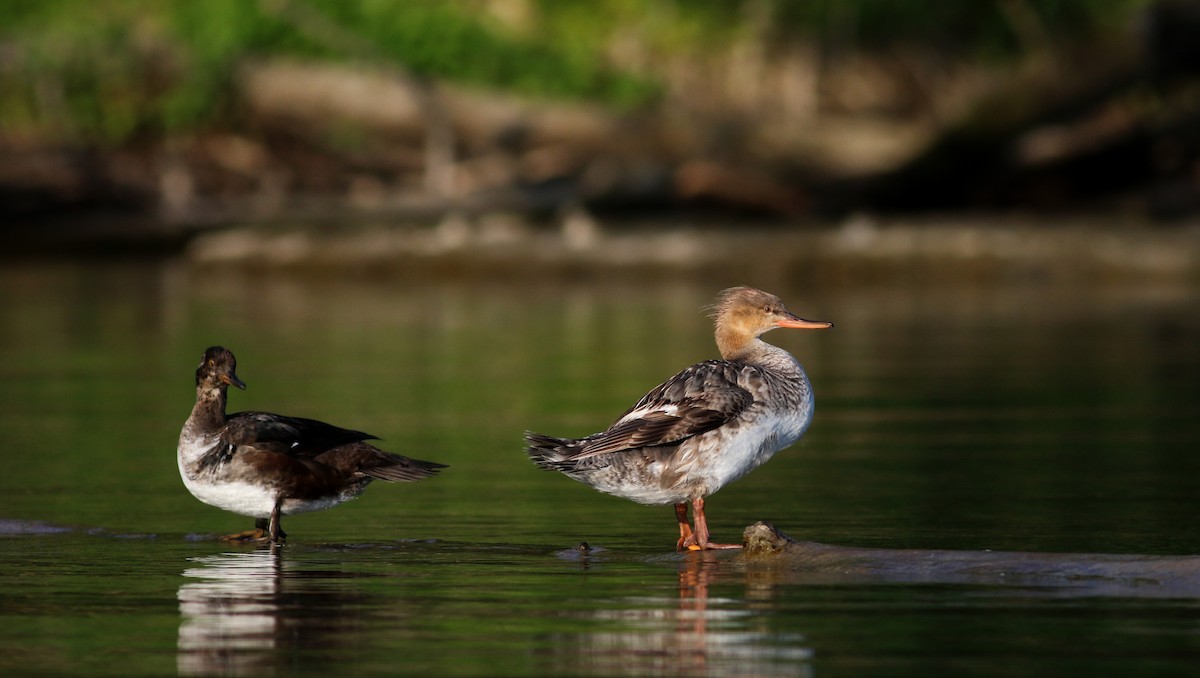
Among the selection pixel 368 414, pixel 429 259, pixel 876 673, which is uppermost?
pixel 429 259

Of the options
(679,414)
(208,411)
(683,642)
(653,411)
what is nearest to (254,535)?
(208,411)

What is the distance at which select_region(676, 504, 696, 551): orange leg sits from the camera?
9.81 meters

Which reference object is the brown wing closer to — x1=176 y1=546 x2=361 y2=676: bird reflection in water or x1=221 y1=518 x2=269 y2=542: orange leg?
x1=176 y1=546 x2=361 y2=676: bird reflection in water

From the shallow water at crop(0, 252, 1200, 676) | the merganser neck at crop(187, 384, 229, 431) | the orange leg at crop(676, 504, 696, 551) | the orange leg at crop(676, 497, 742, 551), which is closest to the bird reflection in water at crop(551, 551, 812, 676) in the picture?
the shallow water at crop(0, 252, 1200, 676)

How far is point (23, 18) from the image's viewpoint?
42.5 m

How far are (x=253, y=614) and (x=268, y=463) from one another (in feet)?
6.90


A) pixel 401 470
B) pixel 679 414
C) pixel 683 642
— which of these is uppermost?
pixel 679 414

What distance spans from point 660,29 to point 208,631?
41.8m

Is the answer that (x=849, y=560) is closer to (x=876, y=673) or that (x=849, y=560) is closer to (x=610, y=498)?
(x=876, y=673)

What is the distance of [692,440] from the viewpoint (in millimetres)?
9758

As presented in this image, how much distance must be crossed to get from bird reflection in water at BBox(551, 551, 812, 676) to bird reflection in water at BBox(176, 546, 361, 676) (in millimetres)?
929

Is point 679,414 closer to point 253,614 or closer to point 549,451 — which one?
point 549,451

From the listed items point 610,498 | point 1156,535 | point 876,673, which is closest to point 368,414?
point 610,498

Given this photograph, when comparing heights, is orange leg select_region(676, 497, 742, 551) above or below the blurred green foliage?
below
